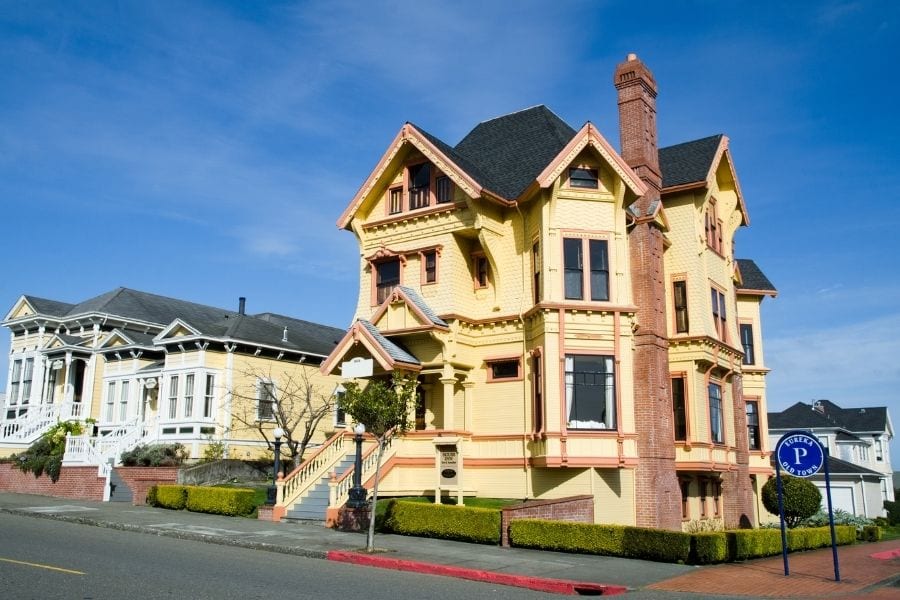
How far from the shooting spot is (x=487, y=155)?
3002 cm

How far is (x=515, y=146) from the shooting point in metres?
29.4

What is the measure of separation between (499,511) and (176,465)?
53.3 feet

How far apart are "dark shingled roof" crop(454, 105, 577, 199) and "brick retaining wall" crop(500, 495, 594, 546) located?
1021cm

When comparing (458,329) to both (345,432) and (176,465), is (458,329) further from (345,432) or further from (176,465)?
(176,465)

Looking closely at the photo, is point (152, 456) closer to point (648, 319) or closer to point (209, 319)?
point (209, 319)

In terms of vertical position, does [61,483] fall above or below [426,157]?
below

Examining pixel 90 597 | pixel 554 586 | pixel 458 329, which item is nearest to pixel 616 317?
pixel 458 329

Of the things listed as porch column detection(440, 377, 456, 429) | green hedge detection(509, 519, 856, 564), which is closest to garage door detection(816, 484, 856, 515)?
porch column detection(440, 377, 456, 429)

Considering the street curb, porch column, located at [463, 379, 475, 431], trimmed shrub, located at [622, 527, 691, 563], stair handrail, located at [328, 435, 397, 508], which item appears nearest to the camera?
the street curb

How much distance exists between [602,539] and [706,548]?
233cm

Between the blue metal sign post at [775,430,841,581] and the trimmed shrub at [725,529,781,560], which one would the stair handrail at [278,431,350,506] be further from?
the blue metal sign post at [775,430,841,581]

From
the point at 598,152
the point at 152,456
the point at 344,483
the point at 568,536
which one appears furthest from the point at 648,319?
the point at 152,456

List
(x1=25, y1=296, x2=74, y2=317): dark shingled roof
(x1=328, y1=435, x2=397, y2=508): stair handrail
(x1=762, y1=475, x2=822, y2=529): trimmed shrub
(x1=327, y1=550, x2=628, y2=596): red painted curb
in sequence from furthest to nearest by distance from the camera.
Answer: (x1=25, y1=296, x2=74, y2=317): dark shingled roof
(x1=762, y1=475, x2=822, y2=529): trimmed shrub
(x1=328, y1=435, x2=397, y2=508): stair handrail
(x1=327, y1=550, x2=628, y2=596): red painted curb

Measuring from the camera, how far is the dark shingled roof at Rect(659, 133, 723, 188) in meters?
28.6
